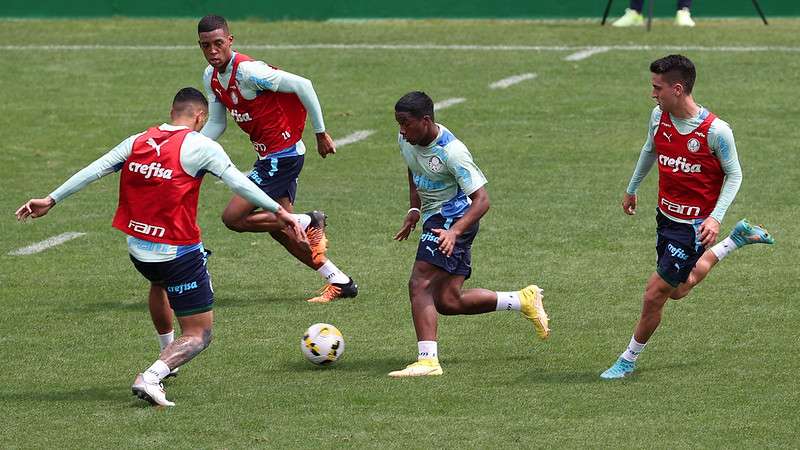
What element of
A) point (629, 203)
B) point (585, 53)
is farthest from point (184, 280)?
point (585, 53)

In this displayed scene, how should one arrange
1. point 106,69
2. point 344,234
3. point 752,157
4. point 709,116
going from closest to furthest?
point 709,116, point 344,234, point 752,157, point 106,69

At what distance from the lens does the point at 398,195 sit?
16.5 metres

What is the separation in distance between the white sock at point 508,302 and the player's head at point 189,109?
2.59 m

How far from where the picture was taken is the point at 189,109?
909 centimetres

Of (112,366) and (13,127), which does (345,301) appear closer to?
(112,366)

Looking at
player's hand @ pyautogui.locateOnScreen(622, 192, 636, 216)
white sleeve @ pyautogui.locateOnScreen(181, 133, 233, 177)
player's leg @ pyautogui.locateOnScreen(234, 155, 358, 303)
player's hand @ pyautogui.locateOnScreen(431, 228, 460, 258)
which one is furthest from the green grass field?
white sleeve @ pyautogui.locateOnScreen(181, 133, 233, 177)

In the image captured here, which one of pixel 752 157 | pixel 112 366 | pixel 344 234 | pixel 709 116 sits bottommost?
pixel 752 157

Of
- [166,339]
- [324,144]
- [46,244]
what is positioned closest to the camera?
[166,339]

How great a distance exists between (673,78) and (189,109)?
3.05 meters

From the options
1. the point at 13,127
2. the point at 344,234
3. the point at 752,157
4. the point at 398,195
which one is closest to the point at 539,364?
the point at 344,234

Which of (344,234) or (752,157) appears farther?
(752,157)

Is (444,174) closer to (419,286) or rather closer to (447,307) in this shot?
A: (419,286)

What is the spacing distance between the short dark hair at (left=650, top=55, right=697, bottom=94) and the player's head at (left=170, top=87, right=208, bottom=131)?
2863 mm

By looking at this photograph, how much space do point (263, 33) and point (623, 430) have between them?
1934 centimetres
